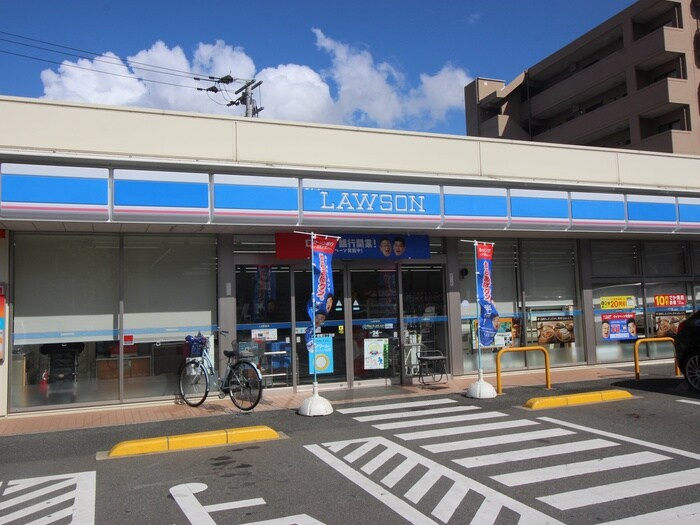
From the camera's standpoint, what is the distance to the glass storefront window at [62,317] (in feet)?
32.9

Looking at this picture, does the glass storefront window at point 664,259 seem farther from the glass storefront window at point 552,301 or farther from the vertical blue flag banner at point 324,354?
the vertical blue flag banner at point 324,354

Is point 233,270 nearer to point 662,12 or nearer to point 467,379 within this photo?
point 467,379

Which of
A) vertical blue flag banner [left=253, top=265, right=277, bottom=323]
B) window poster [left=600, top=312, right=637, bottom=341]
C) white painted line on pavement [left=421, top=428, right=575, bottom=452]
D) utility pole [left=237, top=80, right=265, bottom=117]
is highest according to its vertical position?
utility pole [left=237, top=80, right=265, bottom=117]

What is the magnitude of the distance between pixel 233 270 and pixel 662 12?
3644cm

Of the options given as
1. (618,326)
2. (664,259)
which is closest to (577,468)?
(618,326)

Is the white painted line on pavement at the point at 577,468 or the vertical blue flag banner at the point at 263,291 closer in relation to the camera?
the white painted line on pavement at the point at 577,468

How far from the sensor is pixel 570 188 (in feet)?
42.9

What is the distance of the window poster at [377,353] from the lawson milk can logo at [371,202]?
2.84 meters

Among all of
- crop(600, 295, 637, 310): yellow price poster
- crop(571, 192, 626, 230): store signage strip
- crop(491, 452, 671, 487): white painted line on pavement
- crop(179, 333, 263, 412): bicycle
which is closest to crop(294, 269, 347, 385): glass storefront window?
crop(179, 333, 263, 412): bicycle

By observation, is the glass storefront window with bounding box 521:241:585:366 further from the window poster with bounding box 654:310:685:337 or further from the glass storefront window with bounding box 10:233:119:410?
the glass storefront window with bounding box 10:233:119:410

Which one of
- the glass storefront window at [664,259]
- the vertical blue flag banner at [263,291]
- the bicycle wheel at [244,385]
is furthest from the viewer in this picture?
the glass storefront window at [664,259]

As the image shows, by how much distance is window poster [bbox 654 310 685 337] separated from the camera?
15.2m

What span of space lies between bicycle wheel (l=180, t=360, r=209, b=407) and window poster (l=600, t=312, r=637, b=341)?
969cm

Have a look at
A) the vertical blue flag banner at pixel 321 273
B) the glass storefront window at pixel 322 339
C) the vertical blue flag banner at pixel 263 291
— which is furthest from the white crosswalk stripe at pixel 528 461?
the vertical blue flag banner at pixel 263 291
